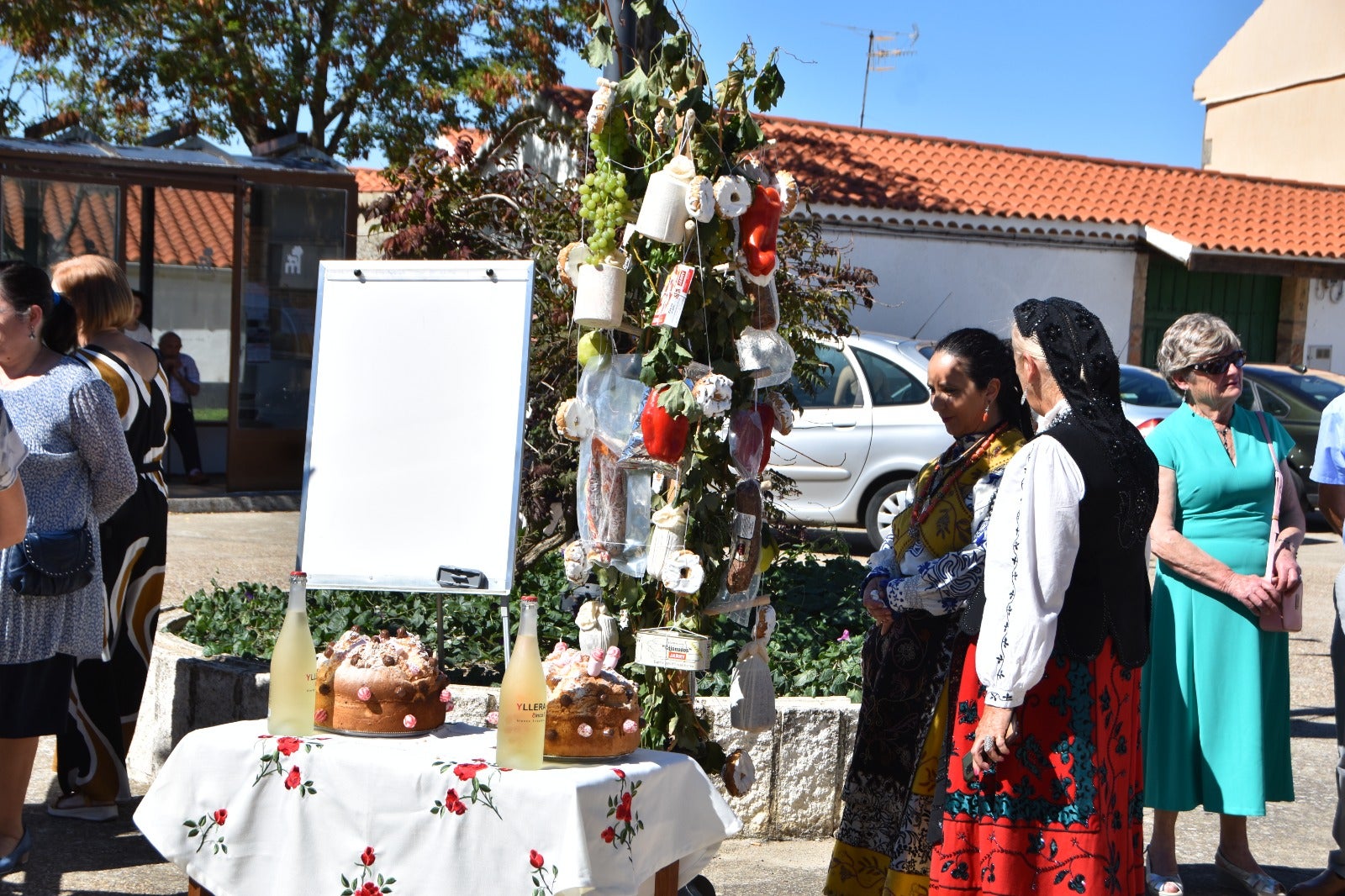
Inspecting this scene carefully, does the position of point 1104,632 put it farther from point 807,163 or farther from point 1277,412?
point 807,163

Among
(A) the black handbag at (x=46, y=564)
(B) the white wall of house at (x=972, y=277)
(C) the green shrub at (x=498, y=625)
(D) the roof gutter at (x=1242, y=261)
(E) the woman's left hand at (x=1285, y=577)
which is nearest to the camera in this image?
(A) the black handbag at (x=46, y=564)

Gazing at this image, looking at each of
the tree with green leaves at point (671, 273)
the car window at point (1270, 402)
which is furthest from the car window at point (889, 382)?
the tree with green leaves at point (671, 273)

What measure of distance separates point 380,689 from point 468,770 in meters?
0.35

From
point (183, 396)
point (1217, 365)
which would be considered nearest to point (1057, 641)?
point (1217, 365)

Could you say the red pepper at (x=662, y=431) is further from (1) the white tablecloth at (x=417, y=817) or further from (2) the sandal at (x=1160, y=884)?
(2) the sandal at (x=1160, y=884)

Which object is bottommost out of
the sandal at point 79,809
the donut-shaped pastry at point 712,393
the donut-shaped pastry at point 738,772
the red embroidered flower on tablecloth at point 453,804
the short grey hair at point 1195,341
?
the sandal at point 79,809

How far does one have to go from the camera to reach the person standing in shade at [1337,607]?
14.3 feet

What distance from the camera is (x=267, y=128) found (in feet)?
51.8

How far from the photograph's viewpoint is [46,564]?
4.04m

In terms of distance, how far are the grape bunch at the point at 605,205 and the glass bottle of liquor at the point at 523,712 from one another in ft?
3.52

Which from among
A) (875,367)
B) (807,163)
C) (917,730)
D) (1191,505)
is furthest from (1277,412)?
(917,730)

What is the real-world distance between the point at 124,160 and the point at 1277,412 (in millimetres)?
11093

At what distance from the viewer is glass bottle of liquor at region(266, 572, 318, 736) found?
130 inches

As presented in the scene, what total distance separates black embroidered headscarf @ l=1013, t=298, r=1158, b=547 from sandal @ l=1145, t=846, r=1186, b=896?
1.64 m
